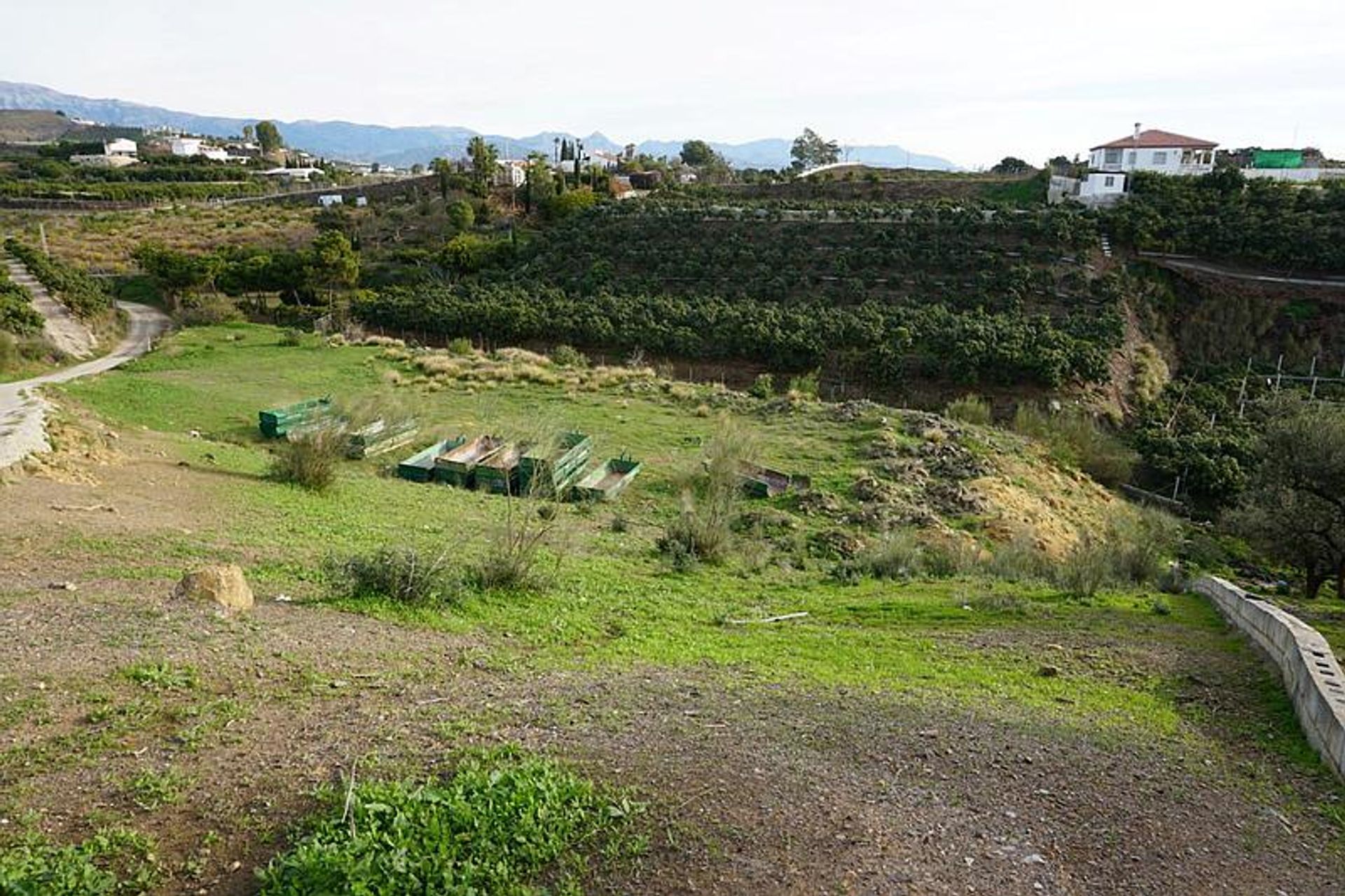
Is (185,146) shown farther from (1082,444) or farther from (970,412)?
(1082,444)

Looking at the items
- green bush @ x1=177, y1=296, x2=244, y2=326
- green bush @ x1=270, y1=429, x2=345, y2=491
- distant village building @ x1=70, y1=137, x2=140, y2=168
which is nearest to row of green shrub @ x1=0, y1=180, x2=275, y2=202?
distant village building @ x1=70, y1=137, x2=140, y2=168

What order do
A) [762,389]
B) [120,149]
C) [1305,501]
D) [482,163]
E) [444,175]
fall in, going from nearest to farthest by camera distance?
[1305,501], [762,389], [482,163], [444,175], [120,149]

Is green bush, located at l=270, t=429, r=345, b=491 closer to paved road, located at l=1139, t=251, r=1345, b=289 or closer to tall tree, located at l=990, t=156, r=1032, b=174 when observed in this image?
paved road, located at l=1139, t=251, r=1345, b=289

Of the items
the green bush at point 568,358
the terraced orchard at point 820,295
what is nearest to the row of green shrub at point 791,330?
the terraced orchard at point 820,295

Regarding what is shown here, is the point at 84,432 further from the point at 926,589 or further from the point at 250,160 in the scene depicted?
the point at 250,160

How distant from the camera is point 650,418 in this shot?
24969 mm

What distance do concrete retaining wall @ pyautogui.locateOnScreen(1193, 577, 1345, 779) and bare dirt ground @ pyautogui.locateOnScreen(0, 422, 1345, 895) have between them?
0.41m

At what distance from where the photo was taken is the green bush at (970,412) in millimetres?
27234

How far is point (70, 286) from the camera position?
119 feet

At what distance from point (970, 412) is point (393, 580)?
22.5 metres

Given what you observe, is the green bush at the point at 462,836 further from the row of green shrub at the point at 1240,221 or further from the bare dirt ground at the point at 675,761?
the row of green shrub at the point at 1240,221

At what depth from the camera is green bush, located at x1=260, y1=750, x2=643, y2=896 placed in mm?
4137

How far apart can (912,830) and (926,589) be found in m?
7.75

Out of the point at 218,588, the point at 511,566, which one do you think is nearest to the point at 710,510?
the point at 511,566
